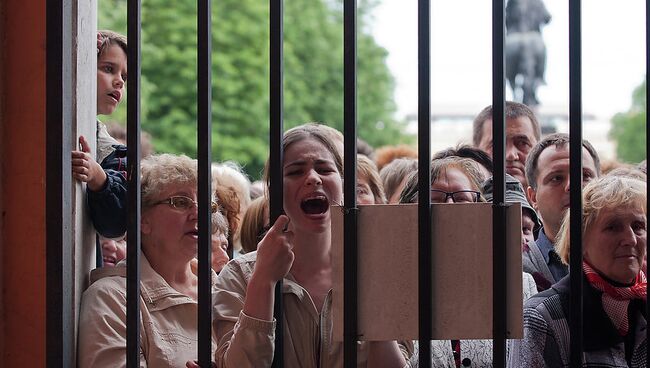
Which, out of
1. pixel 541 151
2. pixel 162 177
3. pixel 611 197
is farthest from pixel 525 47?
pixel 162 177

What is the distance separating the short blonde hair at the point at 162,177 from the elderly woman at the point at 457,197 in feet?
2.12

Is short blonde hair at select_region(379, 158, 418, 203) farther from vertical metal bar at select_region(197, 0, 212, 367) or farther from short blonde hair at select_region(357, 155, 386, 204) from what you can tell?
vertical metal bar at select_region(197, 0, 212, 367)

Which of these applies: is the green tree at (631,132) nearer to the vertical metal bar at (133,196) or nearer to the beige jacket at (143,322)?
the beige jacket at (143,322)

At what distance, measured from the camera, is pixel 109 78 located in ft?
11.1

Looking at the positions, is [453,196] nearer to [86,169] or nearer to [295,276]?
[295,276]

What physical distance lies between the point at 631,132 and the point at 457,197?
20686 millimetres

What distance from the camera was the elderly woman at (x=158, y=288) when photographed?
98.2 inches

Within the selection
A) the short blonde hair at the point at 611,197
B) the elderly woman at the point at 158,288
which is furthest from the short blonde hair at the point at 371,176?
the short blonde hair at the point at 611,197

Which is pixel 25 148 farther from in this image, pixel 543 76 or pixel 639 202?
pixel 543 76

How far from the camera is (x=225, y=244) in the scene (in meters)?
3.87


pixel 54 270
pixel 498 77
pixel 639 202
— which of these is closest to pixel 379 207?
pixel 498 77

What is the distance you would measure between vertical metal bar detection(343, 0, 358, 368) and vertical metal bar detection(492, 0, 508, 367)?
290 mm

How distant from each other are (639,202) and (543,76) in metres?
8.58

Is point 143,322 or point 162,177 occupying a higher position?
point 162,177
